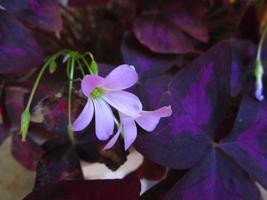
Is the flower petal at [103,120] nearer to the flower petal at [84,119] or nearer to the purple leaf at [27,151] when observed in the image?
the flower petal at [84,119]

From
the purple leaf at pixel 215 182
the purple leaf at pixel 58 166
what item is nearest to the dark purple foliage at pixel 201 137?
the purple leaf at pixel 215 182

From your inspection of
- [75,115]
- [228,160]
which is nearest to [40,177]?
[75,115]

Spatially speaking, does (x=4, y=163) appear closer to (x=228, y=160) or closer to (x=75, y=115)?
(x=75, y=115)

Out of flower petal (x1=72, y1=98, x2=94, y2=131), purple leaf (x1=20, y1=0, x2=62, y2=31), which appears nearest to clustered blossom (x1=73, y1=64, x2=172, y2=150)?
flower petal (x1=72, y1=98, x2=94, y2=131)

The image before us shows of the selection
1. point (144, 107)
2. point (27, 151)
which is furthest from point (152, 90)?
point (27, 151)

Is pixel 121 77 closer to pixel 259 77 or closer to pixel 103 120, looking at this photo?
pixel 103 120
